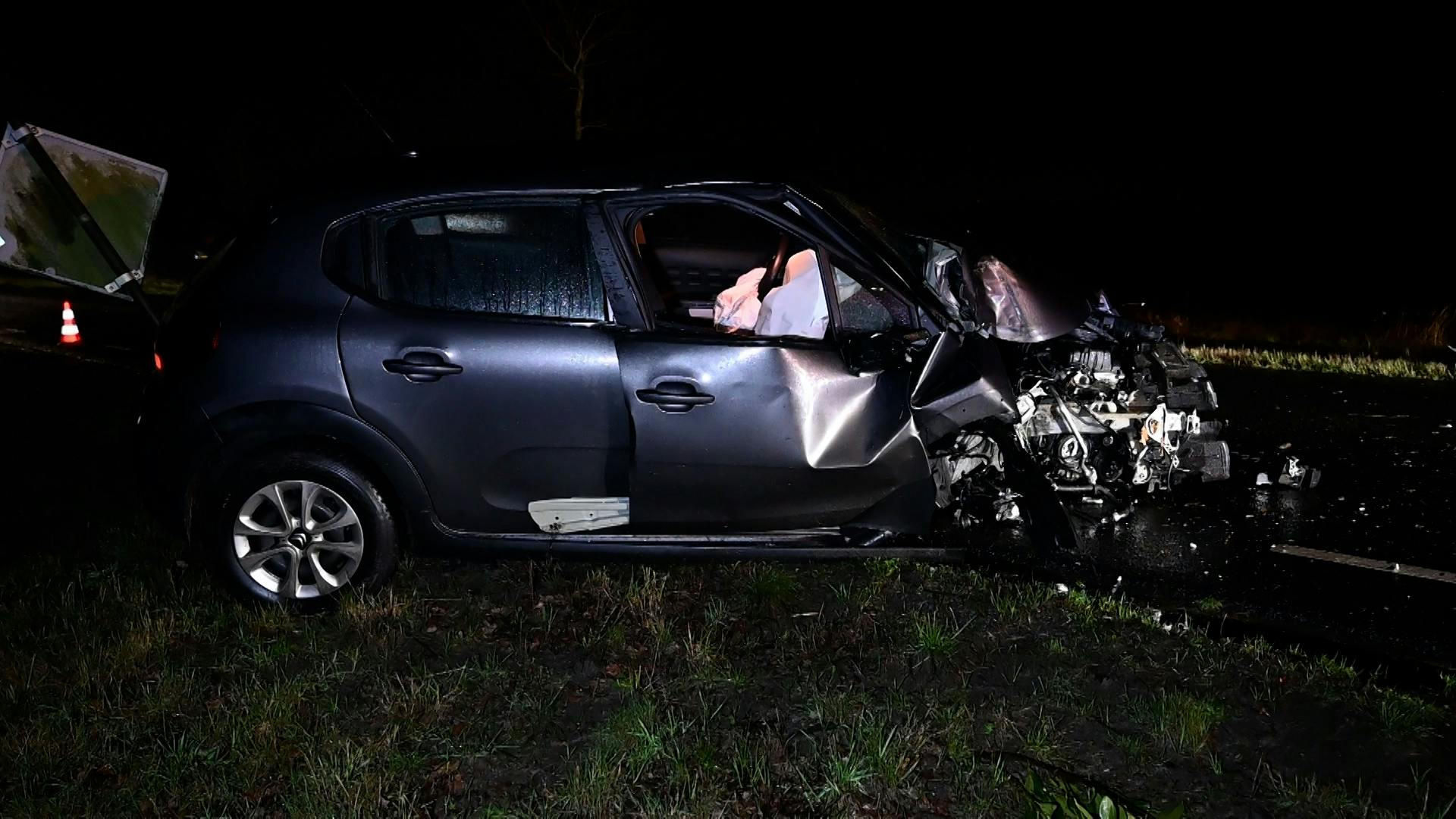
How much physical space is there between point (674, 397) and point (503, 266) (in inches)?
34.3

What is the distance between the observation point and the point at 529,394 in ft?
14.3

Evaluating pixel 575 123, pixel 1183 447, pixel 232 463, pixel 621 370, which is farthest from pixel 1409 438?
pixel 575 123

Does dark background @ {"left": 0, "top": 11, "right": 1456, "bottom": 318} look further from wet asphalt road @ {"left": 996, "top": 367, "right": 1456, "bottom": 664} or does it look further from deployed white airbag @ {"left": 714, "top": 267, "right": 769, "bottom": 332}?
deployed white airbag @ {"left": 714, "top": 267, "right": 769, "bottom": 332}

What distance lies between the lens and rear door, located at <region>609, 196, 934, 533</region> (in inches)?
170

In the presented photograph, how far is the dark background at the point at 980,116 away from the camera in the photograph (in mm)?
23219

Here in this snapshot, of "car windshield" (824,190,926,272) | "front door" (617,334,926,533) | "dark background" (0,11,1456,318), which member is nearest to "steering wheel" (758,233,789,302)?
"car windshield" (824,190,926,272)

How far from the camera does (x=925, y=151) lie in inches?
1366

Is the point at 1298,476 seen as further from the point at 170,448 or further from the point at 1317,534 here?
the point at 170,448

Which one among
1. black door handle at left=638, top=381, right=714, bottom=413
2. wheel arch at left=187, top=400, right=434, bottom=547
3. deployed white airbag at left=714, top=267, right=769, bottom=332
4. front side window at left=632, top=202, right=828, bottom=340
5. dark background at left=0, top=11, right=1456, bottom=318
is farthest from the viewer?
dark background at left=0, top=11, right=1456, bottom=318

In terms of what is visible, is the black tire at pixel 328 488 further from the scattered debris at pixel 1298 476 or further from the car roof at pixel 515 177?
the scattered debris at pixel 1298 476

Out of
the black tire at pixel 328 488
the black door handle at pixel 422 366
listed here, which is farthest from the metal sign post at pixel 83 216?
the black door handle at pixel 422 366

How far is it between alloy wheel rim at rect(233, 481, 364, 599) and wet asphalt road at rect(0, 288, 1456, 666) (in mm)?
2655

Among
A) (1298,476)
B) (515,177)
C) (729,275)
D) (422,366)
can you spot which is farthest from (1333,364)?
(422,366)

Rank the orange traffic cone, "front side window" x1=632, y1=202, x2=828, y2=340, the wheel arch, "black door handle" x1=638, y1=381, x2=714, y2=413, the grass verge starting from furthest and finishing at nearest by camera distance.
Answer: the orange traffic cone
the grass verge
"front side window" x1=632, y1=202, x2=828, y2=340
the wheel arch
"black door handle" x1=638, y1=381, x2=714, y2=413
